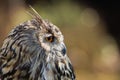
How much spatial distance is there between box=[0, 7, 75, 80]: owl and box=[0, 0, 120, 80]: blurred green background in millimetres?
7158

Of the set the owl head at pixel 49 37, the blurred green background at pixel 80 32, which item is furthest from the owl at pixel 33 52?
the blurred green background at pixel 80 32

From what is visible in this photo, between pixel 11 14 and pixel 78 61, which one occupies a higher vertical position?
pixel 11 14

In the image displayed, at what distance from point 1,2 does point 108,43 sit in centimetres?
224

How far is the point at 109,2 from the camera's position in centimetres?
1363

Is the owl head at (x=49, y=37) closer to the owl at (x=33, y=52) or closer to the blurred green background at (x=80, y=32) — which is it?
the owl at (x=33, y=52)

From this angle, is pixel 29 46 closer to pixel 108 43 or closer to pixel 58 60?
pixel 58 60


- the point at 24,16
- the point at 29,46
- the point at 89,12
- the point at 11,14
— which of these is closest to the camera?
the point at 29,46

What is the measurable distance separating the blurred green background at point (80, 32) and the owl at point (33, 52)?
716cm

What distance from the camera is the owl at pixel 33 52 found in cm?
412

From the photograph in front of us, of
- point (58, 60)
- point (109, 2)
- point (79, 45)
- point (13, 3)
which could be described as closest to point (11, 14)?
point (13, 3)

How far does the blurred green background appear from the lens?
11.9m

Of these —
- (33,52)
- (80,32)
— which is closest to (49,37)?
(33,52)

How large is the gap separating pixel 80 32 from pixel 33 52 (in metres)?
8.82

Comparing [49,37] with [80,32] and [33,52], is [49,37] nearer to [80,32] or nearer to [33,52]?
[33,52]
